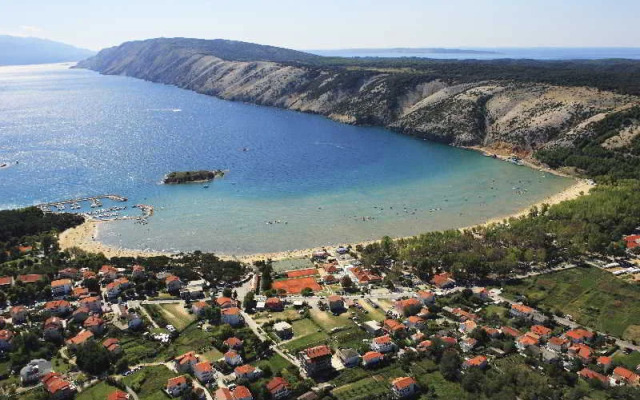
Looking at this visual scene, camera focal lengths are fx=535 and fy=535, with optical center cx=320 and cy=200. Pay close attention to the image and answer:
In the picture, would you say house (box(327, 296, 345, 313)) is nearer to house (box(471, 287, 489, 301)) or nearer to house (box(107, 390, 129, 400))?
house (box(471, 287, 489, 301))

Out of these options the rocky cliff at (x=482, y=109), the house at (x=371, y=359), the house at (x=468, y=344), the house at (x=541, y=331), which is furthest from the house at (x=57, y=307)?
the rocky cliff at (x=482, y=109)

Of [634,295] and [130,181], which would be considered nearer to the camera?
[634,295]

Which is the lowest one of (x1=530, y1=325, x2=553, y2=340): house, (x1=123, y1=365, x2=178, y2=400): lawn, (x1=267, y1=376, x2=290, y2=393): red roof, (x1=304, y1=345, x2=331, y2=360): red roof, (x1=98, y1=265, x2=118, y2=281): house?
(x1=123, y1=365, x2=178, y2=400): lawn

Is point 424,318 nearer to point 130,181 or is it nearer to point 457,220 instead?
point 457,220

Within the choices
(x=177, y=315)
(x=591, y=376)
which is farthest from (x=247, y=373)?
(x=591, y=376)

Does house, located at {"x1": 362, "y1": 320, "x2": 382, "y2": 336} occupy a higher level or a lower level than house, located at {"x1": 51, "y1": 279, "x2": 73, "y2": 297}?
lower

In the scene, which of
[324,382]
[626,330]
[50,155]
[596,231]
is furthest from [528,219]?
[50,155]

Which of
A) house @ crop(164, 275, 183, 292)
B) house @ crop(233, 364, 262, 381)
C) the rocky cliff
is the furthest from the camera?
the rocky cliff

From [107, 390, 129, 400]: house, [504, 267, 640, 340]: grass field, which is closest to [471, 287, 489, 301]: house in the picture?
[504, 267, 640, 340]: grass field
